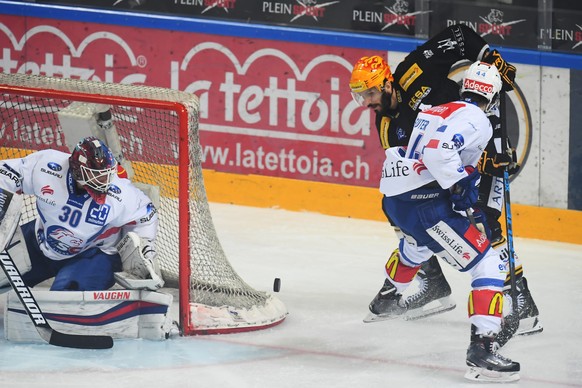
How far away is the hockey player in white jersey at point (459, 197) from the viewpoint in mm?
5648

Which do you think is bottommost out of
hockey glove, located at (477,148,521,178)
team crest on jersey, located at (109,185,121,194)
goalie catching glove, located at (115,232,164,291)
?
goalie catching glove, located at (115,232,164,291)

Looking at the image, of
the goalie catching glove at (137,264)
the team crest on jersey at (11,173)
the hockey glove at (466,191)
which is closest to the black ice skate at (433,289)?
the hockey glove at (466,191)

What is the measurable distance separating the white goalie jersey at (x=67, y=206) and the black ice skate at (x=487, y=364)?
4.90 ft

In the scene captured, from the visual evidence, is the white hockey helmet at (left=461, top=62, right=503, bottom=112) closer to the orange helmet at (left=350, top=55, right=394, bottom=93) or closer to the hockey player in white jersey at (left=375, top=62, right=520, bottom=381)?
the hockey player in white jersey at (left=375, top=62, right=520, bottom=381)

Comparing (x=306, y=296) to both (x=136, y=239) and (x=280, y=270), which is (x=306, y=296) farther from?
(x=136, y=239)

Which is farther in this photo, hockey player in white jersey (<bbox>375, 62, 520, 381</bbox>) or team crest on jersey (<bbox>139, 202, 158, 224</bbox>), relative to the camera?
team crest on jersey (<bbox>139, 202, 158, 224</bbox>)

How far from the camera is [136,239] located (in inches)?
241

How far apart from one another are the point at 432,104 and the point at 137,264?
1.52 metres

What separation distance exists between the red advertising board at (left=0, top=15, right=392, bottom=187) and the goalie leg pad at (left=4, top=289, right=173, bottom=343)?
2.51m

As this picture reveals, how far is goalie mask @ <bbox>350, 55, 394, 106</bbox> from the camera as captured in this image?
6184mm

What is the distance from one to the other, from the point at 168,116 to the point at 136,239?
1260 millimetres

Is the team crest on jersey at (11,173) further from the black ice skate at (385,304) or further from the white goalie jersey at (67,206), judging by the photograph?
the black ice skate at (385,304)

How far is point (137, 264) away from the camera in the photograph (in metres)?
6.10

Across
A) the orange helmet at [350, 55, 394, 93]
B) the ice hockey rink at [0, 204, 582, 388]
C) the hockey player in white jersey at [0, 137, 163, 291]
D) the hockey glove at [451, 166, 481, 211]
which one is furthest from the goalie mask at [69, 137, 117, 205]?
the hockey glove at [451, 166, 481, 211]
